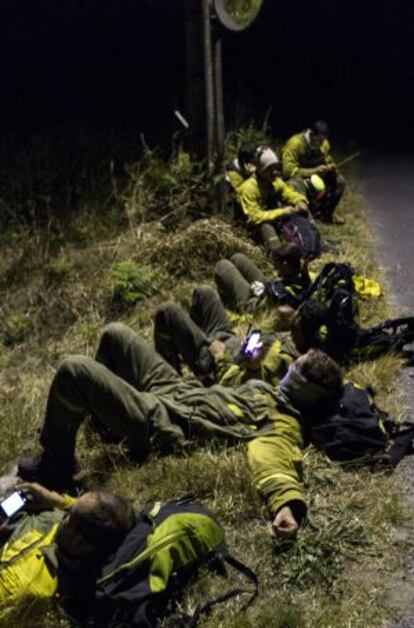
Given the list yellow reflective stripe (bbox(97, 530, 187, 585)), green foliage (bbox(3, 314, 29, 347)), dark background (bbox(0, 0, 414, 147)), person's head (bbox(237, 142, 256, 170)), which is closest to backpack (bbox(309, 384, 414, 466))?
yellow reflective stripe (bbox(97, 530, 187, 585))

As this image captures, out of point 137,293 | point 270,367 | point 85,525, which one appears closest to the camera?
point 85,525

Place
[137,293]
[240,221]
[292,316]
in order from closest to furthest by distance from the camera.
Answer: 1. [292,316]
2. [137,293]
3. [240,221]

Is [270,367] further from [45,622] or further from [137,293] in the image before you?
[137,293]

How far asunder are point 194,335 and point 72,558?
7.11 ft

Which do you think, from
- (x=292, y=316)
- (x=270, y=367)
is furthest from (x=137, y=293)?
(x=270, y=367)

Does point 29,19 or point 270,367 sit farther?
point 29,19

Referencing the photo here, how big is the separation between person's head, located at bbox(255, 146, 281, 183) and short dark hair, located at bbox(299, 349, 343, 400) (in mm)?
3772

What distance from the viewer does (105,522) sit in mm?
3570

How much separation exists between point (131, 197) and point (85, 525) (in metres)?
5.71

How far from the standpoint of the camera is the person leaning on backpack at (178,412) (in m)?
4.52

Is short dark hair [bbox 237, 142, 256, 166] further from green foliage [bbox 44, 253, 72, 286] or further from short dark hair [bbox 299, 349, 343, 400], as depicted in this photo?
short dark hair [bbox 299, 349, 343, 400]

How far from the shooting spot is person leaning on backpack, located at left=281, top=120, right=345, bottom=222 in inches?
362

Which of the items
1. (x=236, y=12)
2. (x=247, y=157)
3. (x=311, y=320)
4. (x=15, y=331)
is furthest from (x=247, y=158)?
→ (x=311, y=320)

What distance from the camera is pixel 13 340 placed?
786 centimetres
